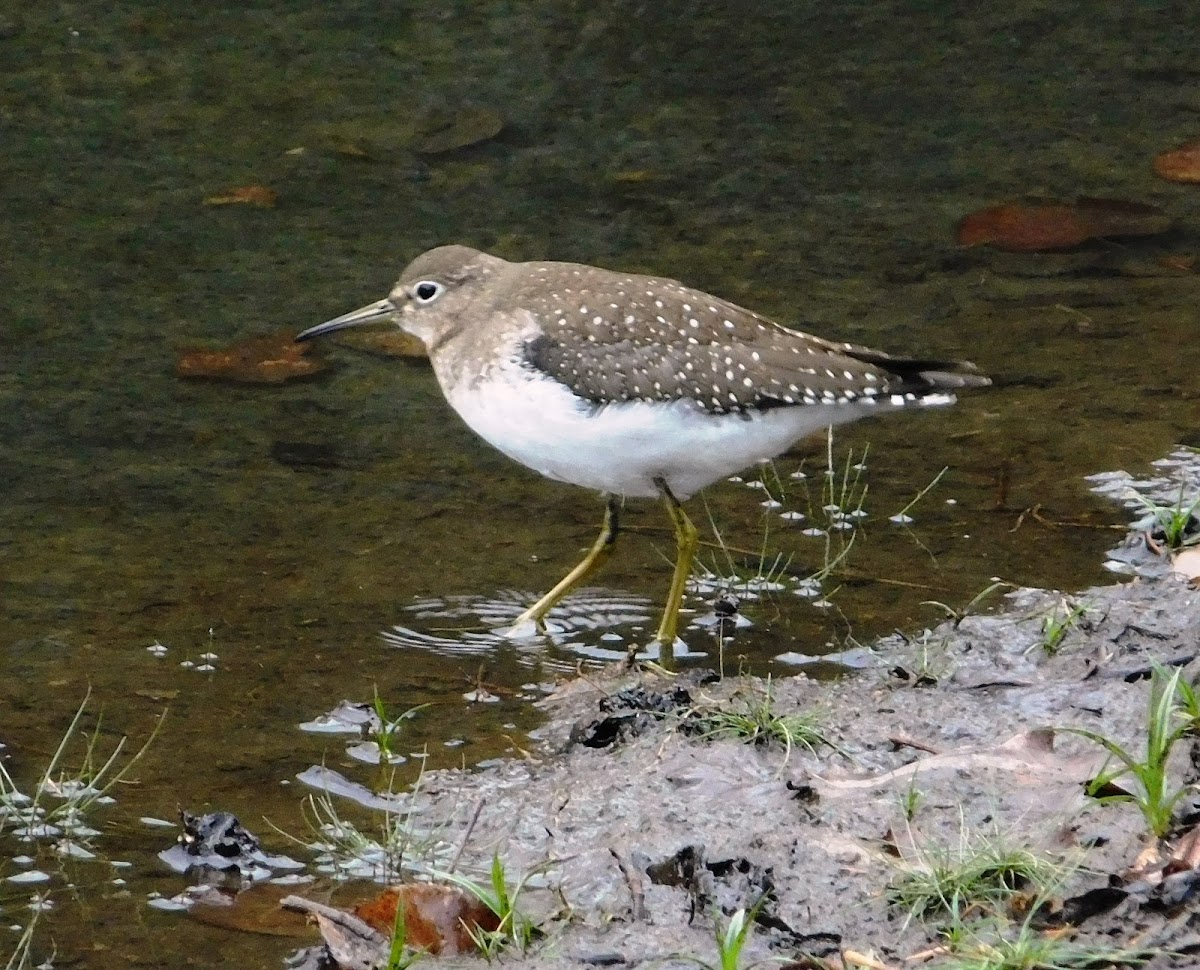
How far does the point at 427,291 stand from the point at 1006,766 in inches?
111

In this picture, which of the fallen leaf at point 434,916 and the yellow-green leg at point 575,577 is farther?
the yellow-green leg at point 575,577

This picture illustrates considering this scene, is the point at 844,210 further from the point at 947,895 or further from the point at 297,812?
the point at 947,895

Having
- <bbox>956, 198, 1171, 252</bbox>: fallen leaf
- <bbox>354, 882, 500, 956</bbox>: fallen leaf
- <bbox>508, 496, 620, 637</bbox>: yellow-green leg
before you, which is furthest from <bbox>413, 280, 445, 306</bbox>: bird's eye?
<bbox>956, 198, 1171, 252</bbox>: fallen leaf

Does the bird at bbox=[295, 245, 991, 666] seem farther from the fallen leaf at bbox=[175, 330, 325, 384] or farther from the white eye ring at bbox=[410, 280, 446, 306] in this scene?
the fallen leaf at bbox=[175, 330, 325, 384]

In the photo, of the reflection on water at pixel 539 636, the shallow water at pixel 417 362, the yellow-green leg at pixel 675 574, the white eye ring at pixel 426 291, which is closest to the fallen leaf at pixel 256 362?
the shallow water at pixel 417 362

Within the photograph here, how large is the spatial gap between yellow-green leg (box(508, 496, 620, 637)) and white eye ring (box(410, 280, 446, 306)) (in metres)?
0.92

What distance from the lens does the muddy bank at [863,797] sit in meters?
3.46

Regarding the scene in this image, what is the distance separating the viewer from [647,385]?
5.38 meters

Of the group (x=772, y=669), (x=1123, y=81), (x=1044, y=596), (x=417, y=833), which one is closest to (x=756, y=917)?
(x=417, y=833)

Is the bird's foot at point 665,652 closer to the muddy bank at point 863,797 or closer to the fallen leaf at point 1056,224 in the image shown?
the muddy bank at point 863,797

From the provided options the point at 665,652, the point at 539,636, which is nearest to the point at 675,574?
the point at 665,652

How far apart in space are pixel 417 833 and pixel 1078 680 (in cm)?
176

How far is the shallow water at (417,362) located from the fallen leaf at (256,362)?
0.26 feet

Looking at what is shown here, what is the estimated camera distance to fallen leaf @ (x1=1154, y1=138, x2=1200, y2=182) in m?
9.22
